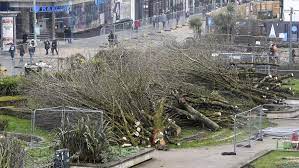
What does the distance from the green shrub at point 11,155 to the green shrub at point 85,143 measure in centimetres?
408

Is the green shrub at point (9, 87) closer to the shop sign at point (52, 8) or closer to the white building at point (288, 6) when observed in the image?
the shop sign at point (52, 8)

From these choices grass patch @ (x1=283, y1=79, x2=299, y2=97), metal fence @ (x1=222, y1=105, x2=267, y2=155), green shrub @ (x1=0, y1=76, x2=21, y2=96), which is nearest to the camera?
metal fence @ (x1=222, y1=105, x2=267, y2=155)

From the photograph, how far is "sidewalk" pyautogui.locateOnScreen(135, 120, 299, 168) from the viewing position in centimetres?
2650

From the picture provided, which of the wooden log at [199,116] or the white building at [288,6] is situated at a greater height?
the white building at [288,6]

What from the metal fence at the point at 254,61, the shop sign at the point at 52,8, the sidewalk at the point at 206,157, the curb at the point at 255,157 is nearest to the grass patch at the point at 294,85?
the metal fence at the point at 254,61

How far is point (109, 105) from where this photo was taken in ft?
99.1

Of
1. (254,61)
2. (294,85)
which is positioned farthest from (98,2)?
(294,85)

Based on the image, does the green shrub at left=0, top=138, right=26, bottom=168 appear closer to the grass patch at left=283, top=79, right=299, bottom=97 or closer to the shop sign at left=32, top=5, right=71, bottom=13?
the grass patch at left=283, top=79, right=299, bottom=97

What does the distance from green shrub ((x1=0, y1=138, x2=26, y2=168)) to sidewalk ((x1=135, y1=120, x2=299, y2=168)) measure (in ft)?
20.8

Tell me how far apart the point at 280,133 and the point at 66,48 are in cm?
3391

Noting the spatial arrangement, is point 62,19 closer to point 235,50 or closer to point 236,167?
point 235,50

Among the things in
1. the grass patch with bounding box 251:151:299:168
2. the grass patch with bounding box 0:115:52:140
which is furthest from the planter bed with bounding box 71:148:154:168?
the grass patch with bounding box 0:115:52:140

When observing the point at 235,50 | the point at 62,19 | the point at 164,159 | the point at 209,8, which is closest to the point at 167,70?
the point at 164,159

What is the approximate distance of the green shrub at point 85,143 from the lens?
24344mm
